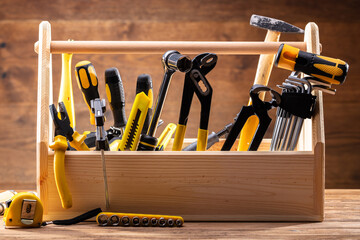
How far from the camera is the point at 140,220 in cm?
64

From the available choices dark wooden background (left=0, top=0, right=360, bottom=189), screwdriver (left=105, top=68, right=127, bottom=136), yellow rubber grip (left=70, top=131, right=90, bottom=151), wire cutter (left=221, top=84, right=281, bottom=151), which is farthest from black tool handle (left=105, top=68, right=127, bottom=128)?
dark wooden background (left=0, top=0, right=360, bottom=189)

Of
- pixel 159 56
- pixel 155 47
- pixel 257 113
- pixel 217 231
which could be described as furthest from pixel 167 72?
pixel 159 56

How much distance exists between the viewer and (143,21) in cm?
139

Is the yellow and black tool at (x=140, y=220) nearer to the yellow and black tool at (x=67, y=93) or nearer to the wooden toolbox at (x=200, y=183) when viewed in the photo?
the wooden toolbox at (x=200, y=183)

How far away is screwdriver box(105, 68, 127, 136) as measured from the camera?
775 millimetres

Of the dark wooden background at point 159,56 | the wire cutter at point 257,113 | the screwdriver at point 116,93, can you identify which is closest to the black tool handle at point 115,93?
the screwdriver at point 116,93

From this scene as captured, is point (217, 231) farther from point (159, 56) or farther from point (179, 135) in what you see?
point (159, 56)

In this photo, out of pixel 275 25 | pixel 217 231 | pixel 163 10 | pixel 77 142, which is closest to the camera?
pixel 217 231

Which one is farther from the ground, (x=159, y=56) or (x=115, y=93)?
(x=159, y=56)

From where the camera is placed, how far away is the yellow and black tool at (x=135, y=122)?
2.26ft

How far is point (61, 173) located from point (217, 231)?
0.78ft

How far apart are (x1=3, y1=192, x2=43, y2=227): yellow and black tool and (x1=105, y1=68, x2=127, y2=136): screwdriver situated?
0.77ft

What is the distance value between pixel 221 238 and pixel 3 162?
40.3 inches

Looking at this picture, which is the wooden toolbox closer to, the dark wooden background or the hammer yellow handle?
the hammer yellow handle
